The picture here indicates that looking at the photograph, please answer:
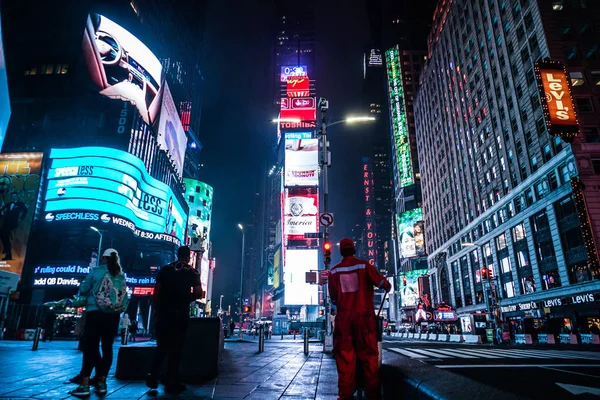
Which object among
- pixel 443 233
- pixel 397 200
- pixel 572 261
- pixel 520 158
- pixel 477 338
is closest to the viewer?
pixel 477 338

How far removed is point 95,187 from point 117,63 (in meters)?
19.9

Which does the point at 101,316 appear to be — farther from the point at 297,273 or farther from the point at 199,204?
the point at 199,204

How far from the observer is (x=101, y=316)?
5.30m

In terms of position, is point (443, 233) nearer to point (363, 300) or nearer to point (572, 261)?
point (572, 261)

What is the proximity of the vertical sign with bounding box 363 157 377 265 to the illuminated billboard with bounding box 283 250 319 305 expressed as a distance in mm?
Answer: 68918

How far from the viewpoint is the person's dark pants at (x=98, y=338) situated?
16.7 feet

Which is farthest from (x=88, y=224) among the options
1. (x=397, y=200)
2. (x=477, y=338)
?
(x=397, y=200)

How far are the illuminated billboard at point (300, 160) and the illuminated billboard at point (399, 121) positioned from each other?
2692 centimetres

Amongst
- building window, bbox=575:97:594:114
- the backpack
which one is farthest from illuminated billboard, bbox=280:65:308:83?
the backpack

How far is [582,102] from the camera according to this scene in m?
38.5

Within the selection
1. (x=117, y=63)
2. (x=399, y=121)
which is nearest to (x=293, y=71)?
(x=399, y=121)

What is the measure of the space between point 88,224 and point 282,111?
177 ft

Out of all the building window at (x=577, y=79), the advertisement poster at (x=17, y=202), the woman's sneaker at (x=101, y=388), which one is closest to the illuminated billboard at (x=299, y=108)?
the advertisement poster at (x=17, y=202)

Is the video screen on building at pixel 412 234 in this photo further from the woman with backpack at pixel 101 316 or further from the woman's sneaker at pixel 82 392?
the woman's sneaker at pixel 82 392
